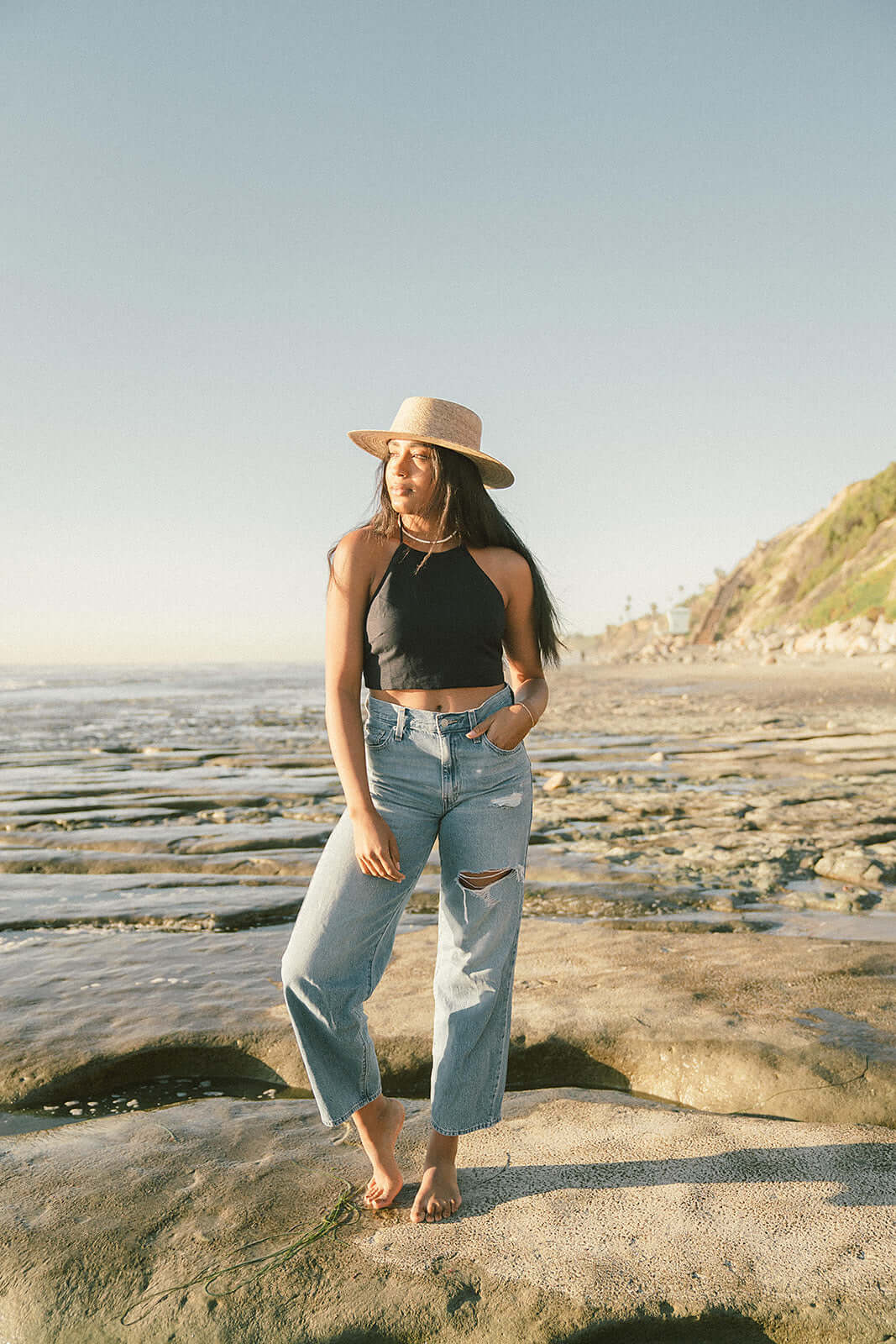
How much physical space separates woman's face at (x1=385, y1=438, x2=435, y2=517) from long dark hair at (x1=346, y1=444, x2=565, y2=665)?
0.07 ft

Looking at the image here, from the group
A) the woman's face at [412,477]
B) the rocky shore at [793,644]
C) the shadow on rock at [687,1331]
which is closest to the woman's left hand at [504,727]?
the woman's face at [412,477]

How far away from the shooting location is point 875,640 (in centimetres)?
3175

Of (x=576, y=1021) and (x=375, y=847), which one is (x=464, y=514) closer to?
(x=375, y=847)

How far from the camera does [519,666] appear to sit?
2.70 meters

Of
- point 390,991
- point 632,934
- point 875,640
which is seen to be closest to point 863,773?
point 632,934

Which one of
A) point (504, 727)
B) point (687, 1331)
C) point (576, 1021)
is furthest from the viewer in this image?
point (576, 1021)

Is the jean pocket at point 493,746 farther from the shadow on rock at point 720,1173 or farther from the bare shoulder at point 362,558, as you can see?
the shadow on rock at point 720,1173

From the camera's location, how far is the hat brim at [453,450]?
2430 millimetres

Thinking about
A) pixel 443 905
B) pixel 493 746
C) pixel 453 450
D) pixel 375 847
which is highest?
pixel 453 450

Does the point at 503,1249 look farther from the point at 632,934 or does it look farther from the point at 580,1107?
the point at 632,934

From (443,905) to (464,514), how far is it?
110 centimetres

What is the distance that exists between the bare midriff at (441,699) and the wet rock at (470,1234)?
1.27 m

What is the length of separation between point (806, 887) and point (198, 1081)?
3663 millimetres

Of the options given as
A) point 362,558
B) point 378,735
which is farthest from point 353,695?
point 362,558
